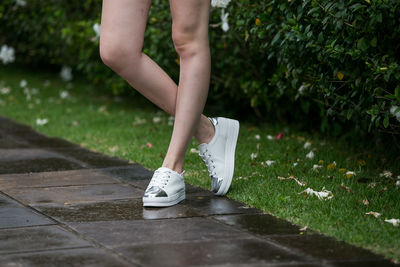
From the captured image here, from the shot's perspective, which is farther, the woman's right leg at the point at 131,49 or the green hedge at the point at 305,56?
the green hedge at the point at 305,56

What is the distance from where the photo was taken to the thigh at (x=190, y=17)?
2826 mm

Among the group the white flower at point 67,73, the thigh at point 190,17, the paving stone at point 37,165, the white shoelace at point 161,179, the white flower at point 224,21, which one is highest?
the white flower at point 224,21

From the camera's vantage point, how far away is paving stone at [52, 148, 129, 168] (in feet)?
13.0

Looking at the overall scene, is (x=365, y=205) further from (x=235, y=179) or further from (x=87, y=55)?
(x=87, y=55)

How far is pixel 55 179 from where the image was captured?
11.5 ft

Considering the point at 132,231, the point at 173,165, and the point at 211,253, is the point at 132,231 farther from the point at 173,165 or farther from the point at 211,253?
the point at 173,165

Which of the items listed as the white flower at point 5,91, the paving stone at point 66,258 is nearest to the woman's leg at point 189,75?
the paving stone at point 66,258

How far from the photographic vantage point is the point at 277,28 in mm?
3912

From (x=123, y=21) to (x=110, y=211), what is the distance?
76 cm

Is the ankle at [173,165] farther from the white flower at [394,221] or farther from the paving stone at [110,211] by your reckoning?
the white flower at [394,221]

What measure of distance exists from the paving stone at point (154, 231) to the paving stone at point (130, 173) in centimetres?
90

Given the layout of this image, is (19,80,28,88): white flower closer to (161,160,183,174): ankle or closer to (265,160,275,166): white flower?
(265,160,275,166): white flower

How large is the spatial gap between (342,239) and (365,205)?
0.49 metres

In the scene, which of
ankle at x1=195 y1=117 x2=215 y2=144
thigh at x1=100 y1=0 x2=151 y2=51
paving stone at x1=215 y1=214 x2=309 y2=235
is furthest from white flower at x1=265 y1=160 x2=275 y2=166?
thigh at x1=100 y1=0 x2=151 y2=51
